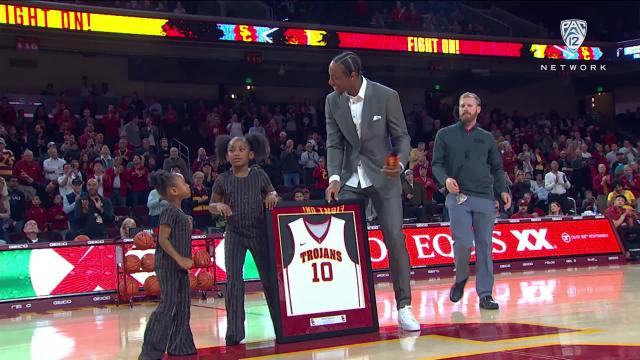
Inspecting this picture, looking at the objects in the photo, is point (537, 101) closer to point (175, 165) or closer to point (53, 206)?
point (175, 165)

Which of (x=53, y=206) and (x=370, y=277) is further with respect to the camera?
(x=53, y=206)

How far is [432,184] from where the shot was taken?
18734 millimetres

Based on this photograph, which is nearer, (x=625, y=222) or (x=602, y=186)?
(x=625, y=222)

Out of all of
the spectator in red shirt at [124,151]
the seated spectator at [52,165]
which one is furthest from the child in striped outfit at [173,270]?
the spectator in red shirt at [124,151]

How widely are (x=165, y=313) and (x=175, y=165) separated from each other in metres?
10.5

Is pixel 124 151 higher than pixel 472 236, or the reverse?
pixel 124 151

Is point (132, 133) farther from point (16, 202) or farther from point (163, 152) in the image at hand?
point (16, 202)

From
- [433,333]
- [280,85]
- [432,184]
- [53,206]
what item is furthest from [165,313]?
[280,85]

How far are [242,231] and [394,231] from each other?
1225 mm

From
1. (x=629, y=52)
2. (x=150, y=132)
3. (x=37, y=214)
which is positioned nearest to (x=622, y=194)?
(x=150, y=132)

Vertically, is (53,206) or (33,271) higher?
(53,206)

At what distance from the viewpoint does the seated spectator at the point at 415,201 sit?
1691 cm

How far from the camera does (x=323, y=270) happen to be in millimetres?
6398

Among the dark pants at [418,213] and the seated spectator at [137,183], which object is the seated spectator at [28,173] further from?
the dark pants at [418,213]
